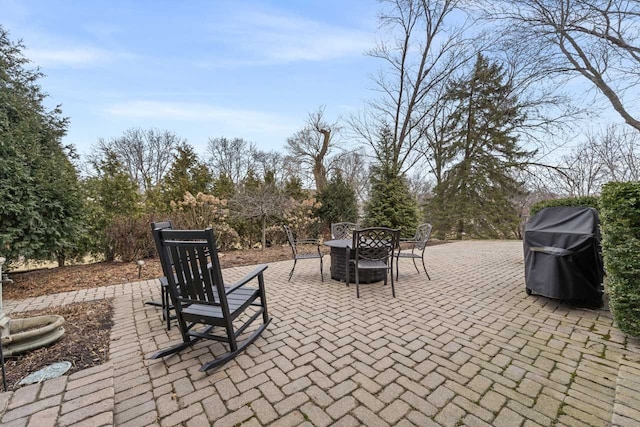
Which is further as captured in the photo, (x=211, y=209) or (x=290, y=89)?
(x=290, y=89)

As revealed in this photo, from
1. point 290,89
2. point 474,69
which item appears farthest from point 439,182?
point 290,89

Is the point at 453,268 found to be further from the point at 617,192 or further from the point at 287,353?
the point at 287,353

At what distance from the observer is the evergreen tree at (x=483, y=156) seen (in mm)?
11328

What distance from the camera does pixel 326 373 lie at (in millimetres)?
1771

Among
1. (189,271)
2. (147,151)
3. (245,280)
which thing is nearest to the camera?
(189,271)

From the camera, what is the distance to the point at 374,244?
3506 millimetres

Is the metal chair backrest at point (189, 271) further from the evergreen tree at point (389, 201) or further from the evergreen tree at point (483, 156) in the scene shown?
the evergreen tree at point (483, 156)

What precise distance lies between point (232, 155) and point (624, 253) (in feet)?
59.5

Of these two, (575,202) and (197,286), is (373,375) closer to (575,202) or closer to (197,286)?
(197,286)

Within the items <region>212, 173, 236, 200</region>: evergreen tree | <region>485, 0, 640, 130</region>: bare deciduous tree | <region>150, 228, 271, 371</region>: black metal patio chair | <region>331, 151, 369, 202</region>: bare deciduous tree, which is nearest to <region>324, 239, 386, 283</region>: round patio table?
<region>150, 228, 271, 371</region>: black metal patio chair

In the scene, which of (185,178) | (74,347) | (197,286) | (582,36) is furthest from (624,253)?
(185,178)

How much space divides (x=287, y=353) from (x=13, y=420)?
1.47 meters

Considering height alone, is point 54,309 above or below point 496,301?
above

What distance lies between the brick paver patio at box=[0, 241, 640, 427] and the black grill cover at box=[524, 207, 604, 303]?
0.76ft
